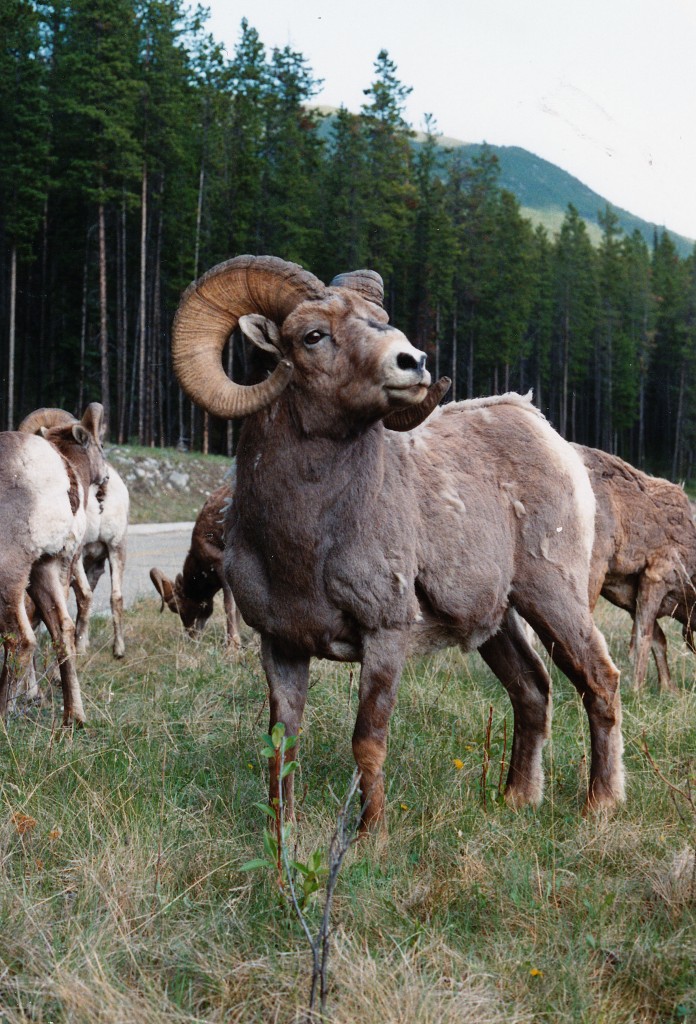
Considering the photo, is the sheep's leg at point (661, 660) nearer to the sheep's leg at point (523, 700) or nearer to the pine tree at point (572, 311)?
the sheep's leg at point (523, 700)

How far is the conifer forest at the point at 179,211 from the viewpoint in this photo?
33688 mm

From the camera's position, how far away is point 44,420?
8.61 meters

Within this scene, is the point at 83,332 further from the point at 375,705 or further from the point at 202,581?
the point at 375,705

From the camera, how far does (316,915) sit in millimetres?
3568

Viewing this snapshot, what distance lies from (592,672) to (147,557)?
11.4 meters

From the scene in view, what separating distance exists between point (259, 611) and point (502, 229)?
173 feet

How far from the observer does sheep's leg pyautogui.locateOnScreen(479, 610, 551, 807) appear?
213 inches

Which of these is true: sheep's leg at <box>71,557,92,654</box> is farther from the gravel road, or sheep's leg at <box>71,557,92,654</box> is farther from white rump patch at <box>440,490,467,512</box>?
white rump patch at <box>440,490,467,512</box>

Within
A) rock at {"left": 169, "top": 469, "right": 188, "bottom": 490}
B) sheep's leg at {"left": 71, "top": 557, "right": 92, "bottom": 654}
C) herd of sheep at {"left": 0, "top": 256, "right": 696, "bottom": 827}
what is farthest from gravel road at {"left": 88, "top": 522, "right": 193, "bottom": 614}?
herd of sheep at {"left": 0, "top": 256, "right": 696, "bottom": 827}

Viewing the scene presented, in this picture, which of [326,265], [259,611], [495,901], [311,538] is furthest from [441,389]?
[326,265]

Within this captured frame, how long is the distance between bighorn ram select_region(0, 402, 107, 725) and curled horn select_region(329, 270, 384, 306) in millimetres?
2852

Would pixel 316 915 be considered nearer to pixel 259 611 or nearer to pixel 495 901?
pixel 495 901

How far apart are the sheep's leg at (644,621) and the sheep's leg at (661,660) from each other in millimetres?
48

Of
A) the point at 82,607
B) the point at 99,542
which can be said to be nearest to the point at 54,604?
the point at 82,607
